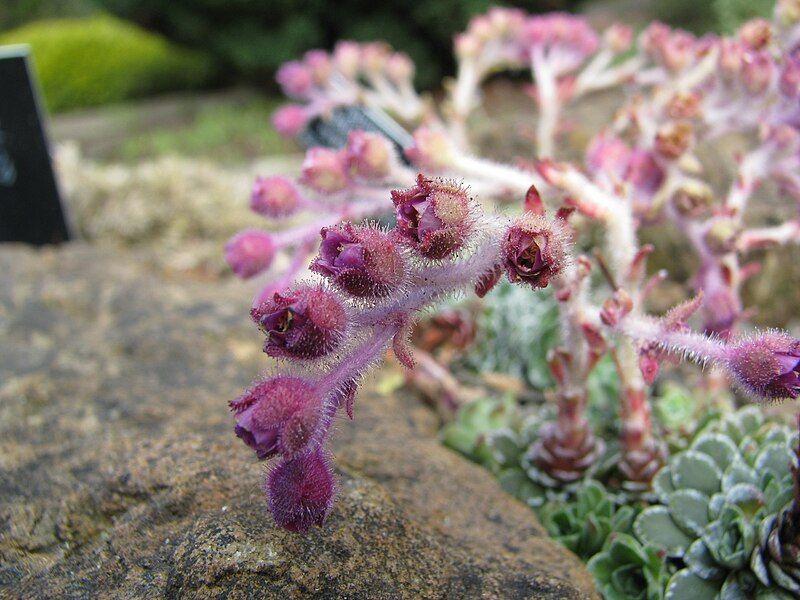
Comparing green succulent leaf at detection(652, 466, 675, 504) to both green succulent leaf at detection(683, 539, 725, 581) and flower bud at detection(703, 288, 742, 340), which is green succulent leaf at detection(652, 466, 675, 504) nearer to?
green succulent leaf at detection(683, 539, 725, 581)

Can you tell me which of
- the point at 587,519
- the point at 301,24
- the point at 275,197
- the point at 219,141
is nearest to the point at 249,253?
the point at 275,197

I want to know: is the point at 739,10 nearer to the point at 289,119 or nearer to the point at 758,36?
the point at 758,36

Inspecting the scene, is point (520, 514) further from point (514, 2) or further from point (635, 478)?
point (514, 2)

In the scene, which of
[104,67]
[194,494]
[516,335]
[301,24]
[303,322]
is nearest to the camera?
[303,322]

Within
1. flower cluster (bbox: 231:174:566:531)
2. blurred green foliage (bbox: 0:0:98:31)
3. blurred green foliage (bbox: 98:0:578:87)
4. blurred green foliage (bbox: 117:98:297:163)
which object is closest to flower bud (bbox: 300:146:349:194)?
flower cluster (bbox: 231:174:566:531)

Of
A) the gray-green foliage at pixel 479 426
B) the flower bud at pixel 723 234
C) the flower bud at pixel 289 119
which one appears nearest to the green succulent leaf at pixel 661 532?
the gray-green foliage at pixel 479 426

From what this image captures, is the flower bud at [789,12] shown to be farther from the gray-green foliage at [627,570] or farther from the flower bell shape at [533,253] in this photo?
the gray-green foliage at [627,570]
